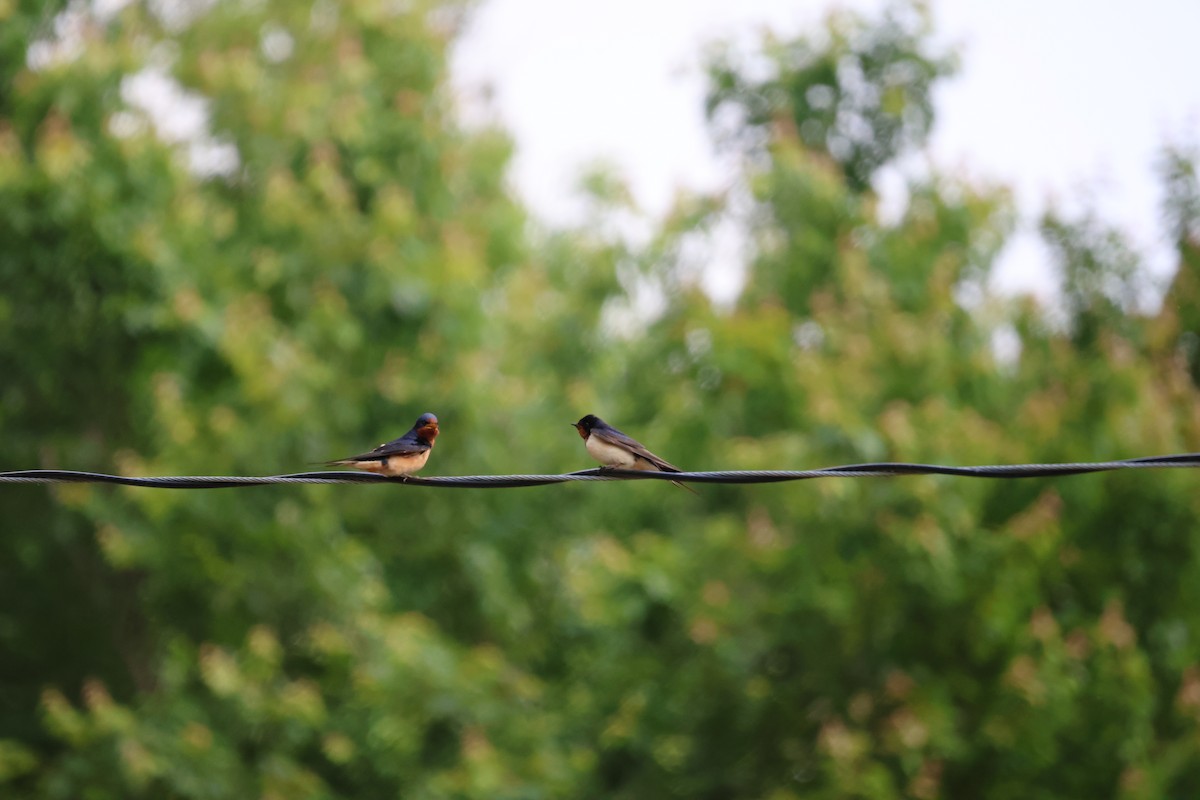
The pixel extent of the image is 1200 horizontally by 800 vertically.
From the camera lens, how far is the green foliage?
12648mm

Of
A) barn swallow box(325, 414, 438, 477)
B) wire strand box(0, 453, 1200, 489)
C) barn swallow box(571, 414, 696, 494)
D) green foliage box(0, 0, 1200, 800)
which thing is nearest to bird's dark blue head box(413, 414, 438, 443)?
barn swallow box(325, 414, 438, 477)

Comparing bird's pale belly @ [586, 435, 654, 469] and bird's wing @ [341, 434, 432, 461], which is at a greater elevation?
bird's wing @ [341, 434, 432, 461]

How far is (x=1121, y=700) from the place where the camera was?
1176 centimetres

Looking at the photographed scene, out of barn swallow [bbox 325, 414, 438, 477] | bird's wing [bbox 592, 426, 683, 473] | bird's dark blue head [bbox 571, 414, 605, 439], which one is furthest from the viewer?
bird's dark blue head [bbox 571, 414, 605, 439]

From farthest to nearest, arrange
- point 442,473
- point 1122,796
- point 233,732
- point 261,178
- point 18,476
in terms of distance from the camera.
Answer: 1. point 261,178
2. point 442,473
3. point 233,732
4. point 1122,796
5. point 18,476

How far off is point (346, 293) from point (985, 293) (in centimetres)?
689

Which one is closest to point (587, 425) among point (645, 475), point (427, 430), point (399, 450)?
point (427, 430)

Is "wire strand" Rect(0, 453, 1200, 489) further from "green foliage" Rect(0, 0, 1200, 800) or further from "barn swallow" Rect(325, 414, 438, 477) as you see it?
"green foliage" Rect(0, 0, 1200, 800)

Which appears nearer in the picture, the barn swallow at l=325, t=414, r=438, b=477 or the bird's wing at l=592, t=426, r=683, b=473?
the barn swallow at l=325, t=414, r=438, b=477

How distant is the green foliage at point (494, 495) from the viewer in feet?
41.5

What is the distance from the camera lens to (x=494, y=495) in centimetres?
1639

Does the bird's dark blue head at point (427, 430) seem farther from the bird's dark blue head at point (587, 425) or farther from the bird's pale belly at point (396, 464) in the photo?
the bird's dark blue head at point (587, 425)

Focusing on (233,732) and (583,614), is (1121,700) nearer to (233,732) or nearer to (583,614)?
(583,614)

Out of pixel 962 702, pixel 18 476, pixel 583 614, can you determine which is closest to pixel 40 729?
pixel 583 614
